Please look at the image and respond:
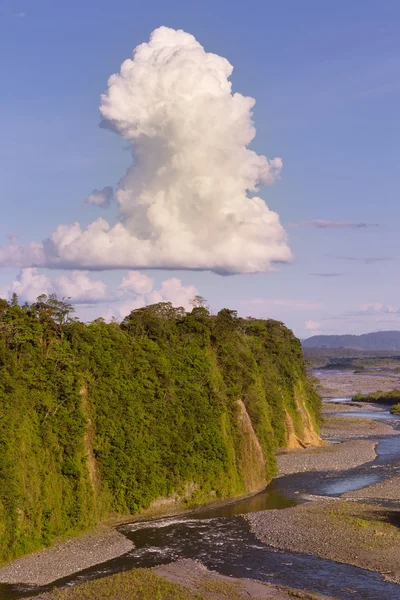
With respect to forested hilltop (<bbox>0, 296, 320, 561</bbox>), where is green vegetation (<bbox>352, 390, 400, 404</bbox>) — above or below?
below

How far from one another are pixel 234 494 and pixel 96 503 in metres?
16.2

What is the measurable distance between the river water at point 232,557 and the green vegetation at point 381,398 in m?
111

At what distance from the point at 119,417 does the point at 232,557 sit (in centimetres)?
1539

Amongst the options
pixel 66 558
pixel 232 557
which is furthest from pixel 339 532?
pixel 66 558

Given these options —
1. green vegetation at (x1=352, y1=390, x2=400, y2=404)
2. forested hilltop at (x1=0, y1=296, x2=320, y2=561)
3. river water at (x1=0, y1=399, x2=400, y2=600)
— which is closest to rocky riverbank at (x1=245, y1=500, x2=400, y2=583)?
river water at (x1=0, y1=399, x2=400, y2=600)

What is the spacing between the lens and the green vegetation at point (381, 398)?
16471 cm

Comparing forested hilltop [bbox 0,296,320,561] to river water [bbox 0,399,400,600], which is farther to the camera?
forested hilltop [bbox 0,296,320,561]

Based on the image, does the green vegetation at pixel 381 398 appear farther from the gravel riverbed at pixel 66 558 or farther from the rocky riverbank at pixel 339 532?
the gravel riverbed at pixel 66 558

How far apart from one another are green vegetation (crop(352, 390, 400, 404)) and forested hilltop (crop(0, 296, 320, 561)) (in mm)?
99910

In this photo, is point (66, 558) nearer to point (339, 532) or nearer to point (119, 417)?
point (119, 417)

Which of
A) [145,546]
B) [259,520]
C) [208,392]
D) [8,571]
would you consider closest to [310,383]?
[208,392]

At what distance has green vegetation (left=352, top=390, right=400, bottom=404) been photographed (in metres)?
165

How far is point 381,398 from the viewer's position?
16762 centimetres

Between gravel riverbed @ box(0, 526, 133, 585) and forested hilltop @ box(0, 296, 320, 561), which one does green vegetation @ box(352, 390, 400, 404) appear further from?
gravel riverbed @ box(0, 526, 133, 585)
